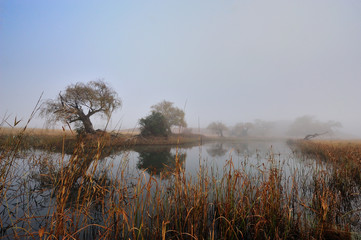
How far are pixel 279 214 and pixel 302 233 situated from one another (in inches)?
14.8

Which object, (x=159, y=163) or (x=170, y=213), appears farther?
(x=159, y=163)

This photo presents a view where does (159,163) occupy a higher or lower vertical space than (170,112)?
lower

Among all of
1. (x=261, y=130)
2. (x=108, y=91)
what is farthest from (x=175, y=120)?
(x=261, y=130)

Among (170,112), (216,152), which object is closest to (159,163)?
(216,152)

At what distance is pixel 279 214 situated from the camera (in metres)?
2.69

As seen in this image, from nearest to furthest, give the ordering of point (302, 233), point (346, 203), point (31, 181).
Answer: point (302, 233)
point (346, 203)
point (31, 181)

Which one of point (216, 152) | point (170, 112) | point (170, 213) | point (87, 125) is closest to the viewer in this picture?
point (170, 213)

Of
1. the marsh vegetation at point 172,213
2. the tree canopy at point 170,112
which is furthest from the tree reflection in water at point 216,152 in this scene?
the tree canopy at point 170,112

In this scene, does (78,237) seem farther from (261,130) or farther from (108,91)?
(261,130)

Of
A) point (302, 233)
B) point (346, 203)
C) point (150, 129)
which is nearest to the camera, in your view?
point (302, 233)

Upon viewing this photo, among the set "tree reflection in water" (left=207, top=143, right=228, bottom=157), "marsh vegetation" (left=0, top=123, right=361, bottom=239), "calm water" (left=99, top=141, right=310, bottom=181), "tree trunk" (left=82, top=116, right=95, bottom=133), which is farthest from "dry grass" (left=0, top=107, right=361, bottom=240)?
→ "tree trunk" (left=82, top=116, right=95, bottom=133)

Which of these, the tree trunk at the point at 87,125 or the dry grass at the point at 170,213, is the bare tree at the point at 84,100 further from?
the dry grass at the point at 170,213

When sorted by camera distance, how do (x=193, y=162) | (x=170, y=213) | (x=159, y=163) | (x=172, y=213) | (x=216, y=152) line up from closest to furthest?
(x=172, y=213), (x=170, y=213), (x=159, y=163), (x=193, y=162), (x=216, y=152)

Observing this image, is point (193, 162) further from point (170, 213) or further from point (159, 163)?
point (170, 213)
